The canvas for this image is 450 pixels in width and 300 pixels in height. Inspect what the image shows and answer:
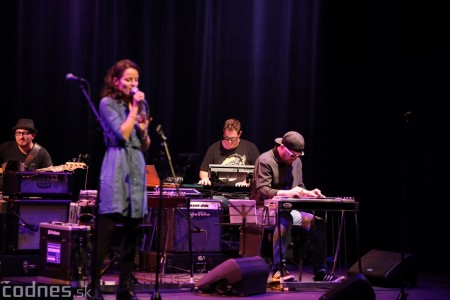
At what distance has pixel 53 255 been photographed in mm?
6352

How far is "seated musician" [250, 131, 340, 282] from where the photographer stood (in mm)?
6867

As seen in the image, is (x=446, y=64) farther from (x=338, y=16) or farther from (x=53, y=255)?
(x=53, y=255)

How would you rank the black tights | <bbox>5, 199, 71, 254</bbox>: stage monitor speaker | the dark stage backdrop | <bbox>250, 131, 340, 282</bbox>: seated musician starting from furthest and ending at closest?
the dark stage backdrop, <bbox>5, 199, 71, 254</bbox>: stage monitor speaker, <bbox>250, 131, 340, 282</bbox>: seated musician, the black tights

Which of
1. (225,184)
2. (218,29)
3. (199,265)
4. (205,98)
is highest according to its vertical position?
(218,29)

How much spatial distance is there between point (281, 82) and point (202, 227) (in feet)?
8.48

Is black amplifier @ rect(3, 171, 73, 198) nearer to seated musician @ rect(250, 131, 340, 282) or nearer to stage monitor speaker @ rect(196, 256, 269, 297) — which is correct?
stage monitor speaker @ rect(196, 256, 269, 297)

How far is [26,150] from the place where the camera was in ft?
25.7

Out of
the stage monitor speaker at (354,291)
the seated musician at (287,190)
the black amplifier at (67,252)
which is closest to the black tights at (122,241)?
the black amplifier at (67,252)

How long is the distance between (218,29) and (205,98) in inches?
36.9

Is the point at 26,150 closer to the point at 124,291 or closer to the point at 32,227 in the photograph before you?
the point at 32,227

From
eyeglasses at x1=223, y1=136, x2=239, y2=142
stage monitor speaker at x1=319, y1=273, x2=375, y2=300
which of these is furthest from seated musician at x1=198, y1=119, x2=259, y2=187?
stage monitor speaker at x1=319, y1=273, x2=375, y2=300

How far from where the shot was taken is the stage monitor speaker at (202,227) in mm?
7602

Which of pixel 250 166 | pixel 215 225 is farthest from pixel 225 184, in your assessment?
pixel 215 225

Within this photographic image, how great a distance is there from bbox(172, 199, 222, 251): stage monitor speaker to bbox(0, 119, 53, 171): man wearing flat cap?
163cm
